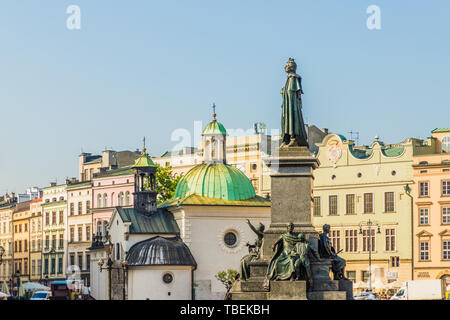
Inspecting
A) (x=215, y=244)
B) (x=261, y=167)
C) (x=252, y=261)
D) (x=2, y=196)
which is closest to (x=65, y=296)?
(x=215, y=244)

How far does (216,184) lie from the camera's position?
81.2 m

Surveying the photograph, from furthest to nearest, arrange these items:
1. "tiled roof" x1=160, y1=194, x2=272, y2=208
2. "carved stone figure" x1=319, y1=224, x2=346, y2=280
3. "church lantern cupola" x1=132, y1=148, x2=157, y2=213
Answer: "church lantern cupola" x1=132, y1=148, x2=157, y2=213 → "tiled roof" x1=160, y1=194, x2=272, y2=208 → "carved stone figure" x1=319, y1=224, x2=346, y2=280

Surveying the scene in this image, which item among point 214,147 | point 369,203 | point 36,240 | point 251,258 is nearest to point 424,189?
point 369,203

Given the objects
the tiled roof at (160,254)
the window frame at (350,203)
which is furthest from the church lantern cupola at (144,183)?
the window frame at (350,203)

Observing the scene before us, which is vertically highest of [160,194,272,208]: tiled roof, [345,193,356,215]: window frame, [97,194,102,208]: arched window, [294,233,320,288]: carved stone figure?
[97,194,102,208]: arched window

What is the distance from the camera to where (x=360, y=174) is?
318 feet

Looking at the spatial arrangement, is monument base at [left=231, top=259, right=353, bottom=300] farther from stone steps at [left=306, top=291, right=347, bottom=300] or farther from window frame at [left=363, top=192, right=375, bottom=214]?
window frame at [left=363, top=192, right=375, bottom=214]

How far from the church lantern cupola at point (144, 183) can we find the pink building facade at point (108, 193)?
2473 cm

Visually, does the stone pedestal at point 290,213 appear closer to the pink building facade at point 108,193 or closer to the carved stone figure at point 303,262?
the carved stone figure at point 303,262

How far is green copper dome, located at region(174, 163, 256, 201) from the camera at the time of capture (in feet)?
266

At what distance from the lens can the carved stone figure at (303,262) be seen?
112 feet

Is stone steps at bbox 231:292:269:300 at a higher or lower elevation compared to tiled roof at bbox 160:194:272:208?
lower

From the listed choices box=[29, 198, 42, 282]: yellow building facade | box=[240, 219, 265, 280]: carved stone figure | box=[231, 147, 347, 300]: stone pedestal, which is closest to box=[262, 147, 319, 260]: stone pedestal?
box=[231, 147, 347, 300]: stone pedestal

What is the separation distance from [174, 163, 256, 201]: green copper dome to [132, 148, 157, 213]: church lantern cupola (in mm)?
2017
